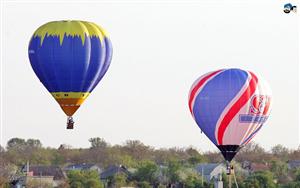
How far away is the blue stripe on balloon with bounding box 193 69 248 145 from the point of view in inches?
2763

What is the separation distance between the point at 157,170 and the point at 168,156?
3617 cm

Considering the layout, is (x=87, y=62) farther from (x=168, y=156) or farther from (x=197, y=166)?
(x=168, y=156)

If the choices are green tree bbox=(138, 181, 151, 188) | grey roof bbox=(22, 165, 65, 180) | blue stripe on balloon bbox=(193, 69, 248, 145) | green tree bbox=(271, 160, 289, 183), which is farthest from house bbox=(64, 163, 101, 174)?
blue stripe on balloon bbox=(193, 69, 248, 145)

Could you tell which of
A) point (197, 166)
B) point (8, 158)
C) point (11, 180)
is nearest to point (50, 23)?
point (11, 180)

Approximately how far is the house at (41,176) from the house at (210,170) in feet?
51.3

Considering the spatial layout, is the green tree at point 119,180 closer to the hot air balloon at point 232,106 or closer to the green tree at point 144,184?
the green tree at point 144,184

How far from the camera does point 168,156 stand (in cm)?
16188

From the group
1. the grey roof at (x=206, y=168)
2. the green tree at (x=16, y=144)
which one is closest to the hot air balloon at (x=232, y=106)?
the grey roof at (x=206, y=168)

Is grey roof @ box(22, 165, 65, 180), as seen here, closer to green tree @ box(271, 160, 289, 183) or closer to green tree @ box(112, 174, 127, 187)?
green tree @ box(112, 174, 127, 187)

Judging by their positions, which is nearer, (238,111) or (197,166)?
(238,111)

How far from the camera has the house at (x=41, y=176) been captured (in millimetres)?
119000

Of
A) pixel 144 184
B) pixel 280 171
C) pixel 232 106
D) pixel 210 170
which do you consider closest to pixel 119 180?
pixel 144 184

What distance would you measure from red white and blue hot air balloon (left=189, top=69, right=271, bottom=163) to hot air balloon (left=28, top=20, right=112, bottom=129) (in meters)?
7.48

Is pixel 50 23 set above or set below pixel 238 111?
above
